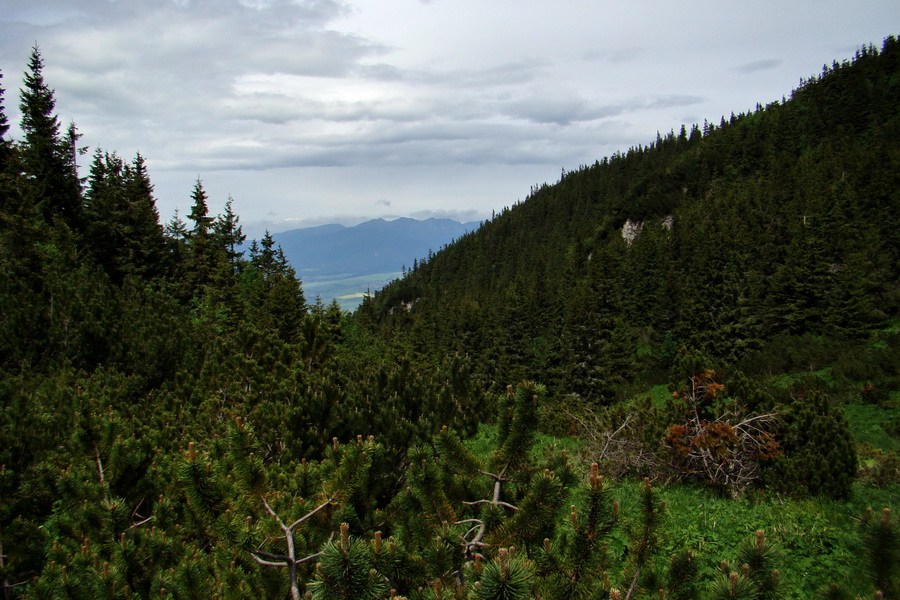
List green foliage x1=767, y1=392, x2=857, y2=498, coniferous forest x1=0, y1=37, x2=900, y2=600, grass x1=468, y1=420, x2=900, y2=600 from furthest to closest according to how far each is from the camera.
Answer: green foliage x1=767, y1=392, x2=857, y2=498 → grass x1=468, y1=420, x2=900, y2=600 → coniferous forest x1=0, y1=37, x2=900, y2=600

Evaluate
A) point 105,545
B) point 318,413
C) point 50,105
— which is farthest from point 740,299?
point 50,105

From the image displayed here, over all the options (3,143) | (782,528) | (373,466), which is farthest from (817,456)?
(3,143)

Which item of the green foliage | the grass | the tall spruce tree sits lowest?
the grass

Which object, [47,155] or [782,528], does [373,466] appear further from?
[47,155]

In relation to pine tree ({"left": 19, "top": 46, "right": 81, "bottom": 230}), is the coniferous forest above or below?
below

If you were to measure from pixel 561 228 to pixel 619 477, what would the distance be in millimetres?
135210

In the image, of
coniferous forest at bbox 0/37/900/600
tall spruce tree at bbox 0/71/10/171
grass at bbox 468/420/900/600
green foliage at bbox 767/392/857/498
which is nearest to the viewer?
coniferous forest at bbox 0/37/900/600

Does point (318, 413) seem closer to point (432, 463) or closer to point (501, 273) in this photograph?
point (432, 463)

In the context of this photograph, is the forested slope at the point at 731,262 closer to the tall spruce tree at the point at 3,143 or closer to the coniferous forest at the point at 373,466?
the coniferous forest at the point at 373,466

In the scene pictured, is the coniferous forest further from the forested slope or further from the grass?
the forested slope

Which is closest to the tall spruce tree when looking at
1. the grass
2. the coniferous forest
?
the coniferous forest

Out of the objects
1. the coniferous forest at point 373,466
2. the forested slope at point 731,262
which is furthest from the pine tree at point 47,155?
the forested slope at point 731,262

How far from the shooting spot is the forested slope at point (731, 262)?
37906mm

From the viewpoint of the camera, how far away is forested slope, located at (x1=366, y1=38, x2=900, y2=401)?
37906 mm
